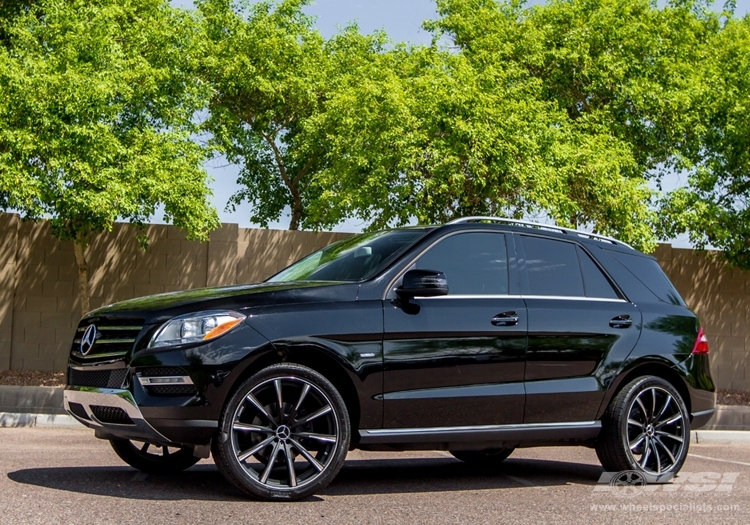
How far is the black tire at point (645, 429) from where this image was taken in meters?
7.77

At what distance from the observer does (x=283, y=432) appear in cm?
638

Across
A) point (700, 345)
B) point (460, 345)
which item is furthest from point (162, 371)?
point (700, 345)

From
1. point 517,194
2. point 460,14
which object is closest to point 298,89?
point 460,14

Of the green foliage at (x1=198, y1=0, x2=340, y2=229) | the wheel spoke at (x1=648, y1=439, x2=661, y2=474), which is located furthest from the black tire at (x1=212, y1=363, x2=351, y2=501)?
the green foliage at (x1=198, y1=0, x2=340, y2=229)

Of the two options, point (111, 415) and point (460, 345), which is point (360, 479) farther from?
point (111, 415)

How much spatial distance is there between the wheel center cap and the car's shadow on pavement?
19.6 inches

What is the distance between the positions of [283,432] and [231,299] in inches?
35.8

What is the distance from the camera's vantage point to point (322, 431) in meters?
6.52

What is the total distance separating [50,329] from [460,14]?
17.1 meters

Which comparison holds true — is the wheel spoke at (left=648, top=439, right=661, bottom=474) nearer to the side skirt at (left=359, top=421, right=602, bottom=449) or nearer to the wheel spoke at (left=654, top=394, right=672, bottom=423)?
the wheel spoke at (left=654, top=394, right=672, bottom=423)

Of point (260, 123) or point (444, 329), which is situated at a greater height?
point (260, 123)

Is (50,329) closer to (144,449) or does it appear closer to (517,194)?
(517,194)

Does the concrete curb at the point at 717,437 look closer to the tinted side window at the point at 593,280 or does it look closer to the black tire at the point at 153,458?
the tinted side window at the point at 593,280

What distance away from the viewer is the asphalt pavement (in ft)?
19.6
